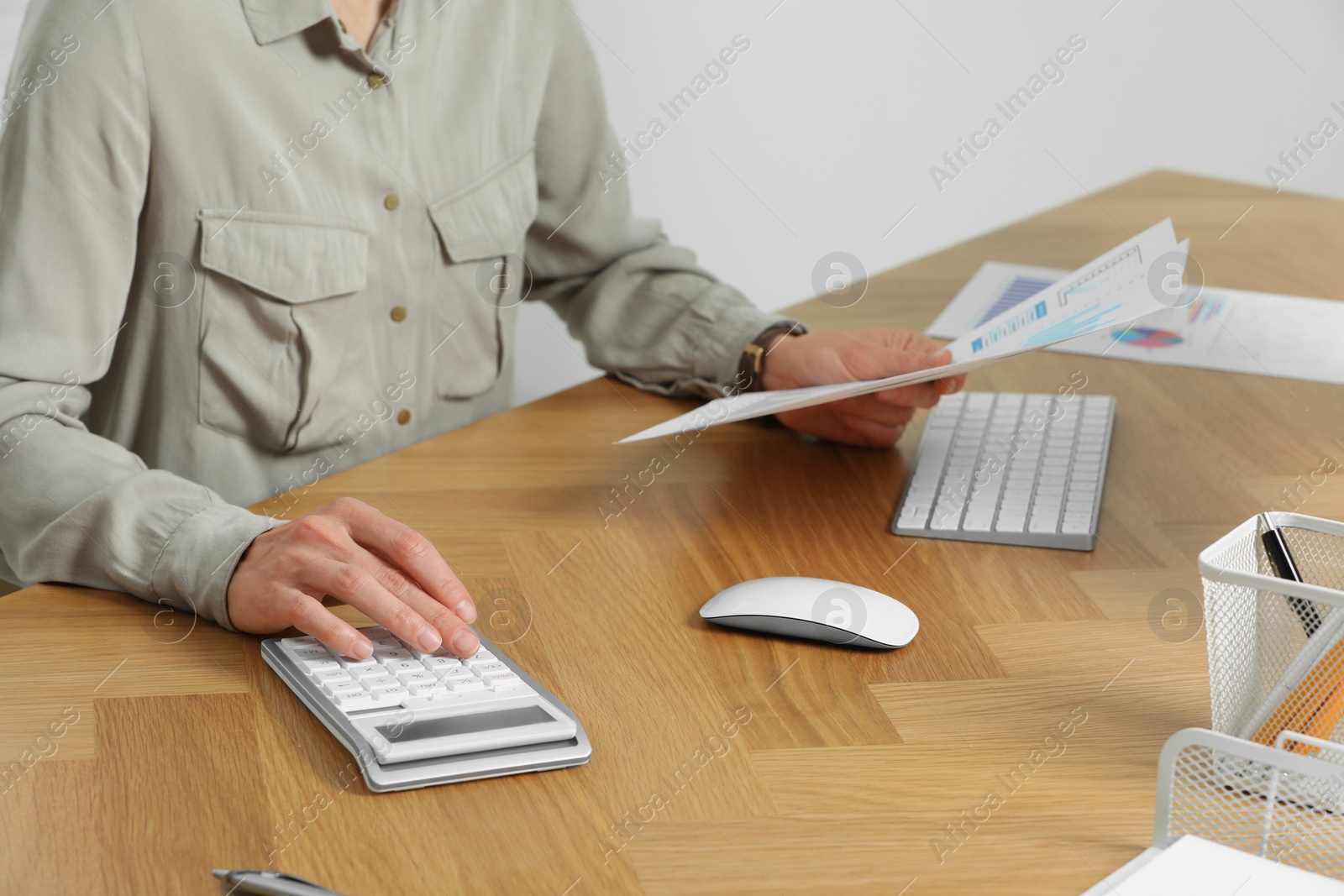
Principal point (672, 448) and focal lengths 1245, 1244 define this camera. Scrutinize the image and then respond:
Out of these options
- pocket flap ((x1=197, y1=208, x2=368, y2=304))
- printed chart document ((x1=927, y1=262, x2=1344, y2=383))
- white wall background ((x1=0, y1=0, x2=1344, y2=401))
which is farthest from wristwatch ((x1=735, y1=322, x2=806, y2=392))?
white wall background ((x1=0, y1=0, x2=1344, y2=401))

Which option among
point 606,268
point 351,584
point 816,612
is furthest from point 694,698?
point 606,268

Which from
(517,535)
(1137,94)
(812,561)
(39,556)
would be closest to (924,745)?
(812,561)

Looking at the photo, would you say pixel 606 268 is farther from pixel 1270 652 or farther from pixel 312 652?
pixel 1270 652

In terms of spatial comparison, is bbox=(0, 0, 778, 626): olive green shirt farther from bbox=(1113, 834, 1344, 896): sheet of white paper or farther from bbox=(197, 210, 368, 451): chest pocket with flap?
bbox=(1113, 834, 1344, 896): sheet of white paper

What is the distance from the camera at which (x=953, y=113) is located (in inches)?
105

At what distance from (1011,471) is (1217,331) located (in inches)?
19.0

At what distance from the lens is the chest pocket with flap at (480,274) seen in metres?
1.22

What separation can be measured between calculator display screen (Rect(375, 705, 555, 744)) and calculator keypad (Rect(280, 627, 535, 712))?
1cm

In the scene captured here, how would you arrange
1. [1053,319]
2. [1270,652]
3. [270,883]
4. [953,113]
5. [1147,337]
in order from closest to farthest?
1. [270,883]
2. [1270,652]
3. [1053,319]
4. [1147,337]
5. [953,113]

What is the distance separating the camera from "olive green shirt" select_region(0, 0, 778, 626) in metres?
0.88

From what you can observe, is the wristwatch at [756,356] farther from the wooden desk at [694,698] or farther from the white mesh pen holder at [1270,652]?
the white mesh pen holder at [1270,652]

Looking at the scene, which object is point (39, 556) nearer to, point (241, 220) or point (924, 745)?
point (241, 220)

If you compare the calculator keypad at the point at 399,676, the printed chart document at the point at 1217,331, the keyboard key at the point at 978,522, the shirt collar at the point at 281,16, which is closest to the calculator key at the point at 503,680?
the calculator keypad at the point at 399,676

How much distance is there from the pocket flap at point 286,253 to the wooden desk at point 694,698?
0.58ft
